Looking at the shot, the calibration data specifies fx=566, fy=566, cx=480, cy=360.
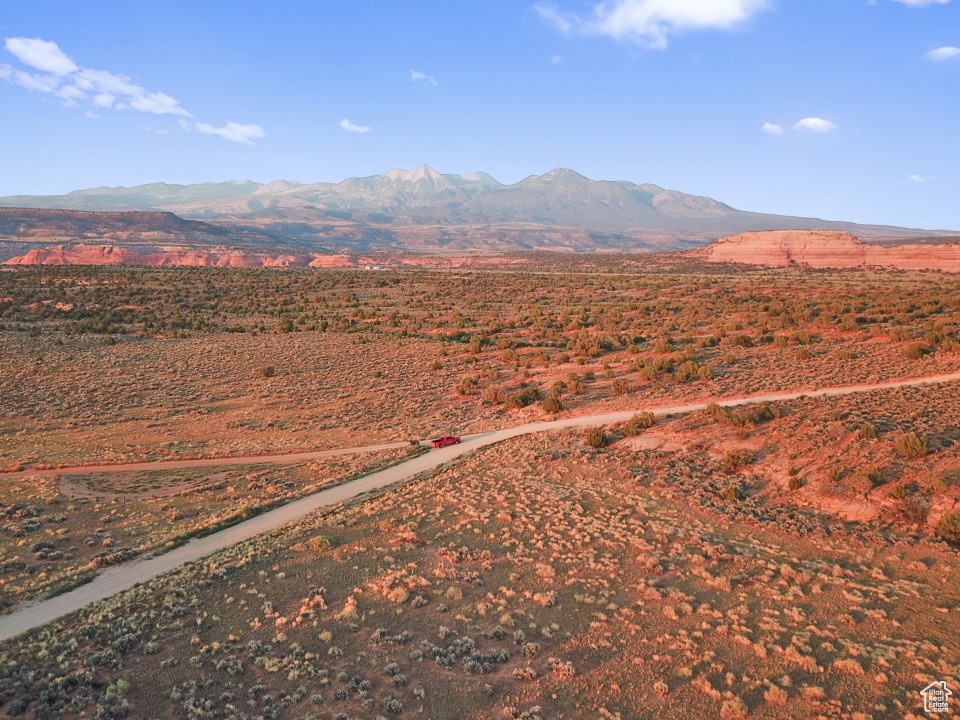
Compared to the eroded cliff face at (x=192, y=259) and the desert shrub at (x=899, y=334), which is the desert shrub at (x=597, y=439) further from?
the eroded cliff face at (x=192, y=259)

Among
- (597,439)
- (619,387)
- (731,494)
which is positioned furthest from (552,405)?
(731,494)

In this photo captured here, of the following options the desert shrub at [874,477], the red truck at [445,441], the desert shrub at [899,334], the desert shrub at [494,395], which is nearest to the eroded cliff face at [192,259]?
the desert shrub at [494,395]

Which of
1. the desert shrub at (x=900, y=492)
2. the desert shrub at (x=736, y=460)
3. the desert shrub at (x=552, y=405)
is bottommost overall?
the desert shrub at (x=552, y=405)

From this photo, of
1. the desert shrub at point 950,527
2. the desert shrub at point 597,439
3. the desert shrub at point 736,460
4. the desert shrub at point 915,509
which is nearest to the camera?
the desert shrub at point 950,527

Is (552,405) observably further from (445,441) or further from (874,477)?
(874,477)

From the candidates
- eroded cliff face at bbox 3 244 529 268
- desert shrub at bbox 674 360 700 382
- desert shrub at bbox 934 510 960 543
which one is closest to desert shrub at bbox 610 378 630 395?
desert shrub at bbox 674 360 700 382

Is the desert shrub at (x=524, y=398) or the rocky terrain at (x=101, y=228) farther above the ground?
the rocky terrain at (x=101, y=228)

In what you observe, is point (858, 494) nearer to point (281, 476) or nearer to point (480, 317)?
point (281, 476)
